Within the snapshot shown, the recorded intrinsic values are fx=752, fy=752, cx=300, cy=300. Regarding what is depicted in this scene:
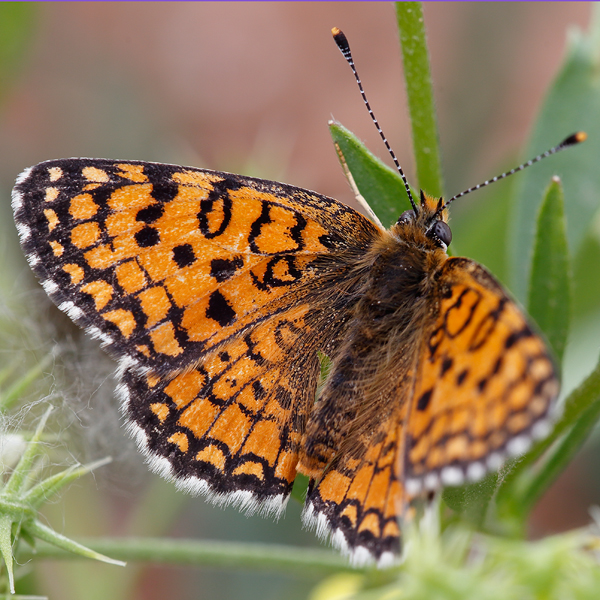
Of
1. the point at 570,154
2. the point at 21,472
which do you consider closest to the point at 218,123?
the point at 570,154

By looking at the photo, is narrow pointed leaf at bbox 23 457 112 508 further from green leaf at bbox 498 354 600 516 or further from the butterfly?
green leaf at bbox 498 354 600 516

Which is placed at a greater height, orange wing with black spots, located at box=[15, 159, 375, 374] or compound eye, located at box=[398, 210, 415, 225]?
compound eye, located at box=[398, 210, 415, 225]

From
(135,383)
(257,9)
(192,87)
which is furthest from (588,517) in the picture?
(257,9)

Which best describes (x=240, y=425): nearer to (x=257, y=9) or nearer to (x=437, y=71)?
(x=437, y=71)

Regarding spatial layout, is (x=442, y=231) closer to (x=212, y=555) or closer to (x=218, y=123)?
(x=212, y=555)

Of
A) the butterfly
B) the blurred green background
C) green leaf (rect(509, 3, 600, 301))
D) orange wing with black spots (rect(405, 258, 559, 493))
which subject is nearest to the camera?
orange wing with black spots (rect(405, 258, 559, 493))

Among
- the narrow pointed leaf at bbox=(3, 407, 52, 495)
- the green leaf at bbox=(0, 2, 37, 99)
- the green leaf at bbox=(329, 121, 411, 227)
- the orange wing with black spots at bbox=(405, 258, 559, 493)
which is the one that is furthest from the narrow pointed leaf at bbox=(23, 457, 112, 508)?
the green leaf at bbox=(0, 2, 37, 99)

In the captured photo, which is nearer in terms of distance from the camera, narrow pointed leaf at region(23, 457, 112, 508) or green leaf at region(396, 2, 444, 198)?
narrow pointed leaf at region(23, 457, 112, 508)
